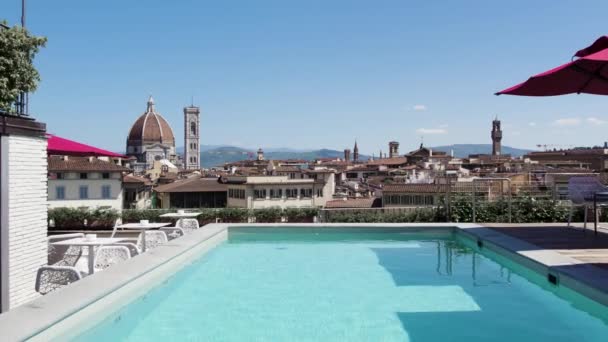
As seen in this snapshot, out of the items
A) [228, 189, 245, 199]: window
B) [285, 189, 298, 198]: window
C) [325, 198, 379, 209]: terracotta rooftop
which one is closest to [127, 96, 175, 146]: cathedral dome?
[228, 189, 245, 199]: window

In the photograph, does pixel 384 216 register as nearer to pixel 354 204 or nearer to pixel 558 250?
pixel 558 250

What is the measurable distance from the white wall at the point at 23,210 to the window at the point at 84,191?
45.6 meters

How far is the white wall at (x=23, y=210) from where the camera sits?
5082 millimetres

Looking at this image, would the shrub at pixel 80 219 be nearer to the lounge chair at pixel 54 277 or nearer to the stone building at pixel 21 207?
the stone building at pixel 21 207

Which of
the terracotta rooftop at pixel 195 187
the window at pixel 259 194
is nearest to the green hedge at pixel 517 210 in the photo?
the window at pixel 259 194

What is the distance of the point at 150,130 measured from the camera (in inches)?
6467

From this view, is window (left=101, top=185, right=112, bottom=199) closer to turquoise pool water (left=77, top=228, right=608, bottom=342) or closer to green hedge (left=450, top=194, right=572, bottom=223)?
green hedge (left=450, top=194, right=572, bottom=223)

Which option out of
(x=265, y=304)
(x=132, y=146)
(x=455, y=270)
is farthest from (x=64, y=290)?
(x=132, y=146)

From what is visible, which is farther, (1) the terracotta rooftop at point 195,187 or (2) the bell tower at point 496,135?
(2) the bell tower at point 496,135

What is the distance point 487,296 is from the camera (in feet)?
18.5

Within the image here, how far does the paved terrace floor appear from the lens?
5.93 metres

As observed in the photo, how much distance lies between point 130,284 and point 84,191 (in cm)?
4669

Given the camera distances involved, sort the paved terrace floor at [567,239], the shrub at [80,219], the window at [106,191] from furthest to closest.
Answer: the window at [106,191] < the shrub at [80,219] < the paved terrace floor at [567,239]

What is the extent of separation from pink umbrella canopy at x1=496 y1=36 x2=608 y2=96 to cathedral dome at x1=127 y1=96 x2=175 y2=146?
534 feet
